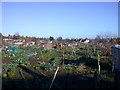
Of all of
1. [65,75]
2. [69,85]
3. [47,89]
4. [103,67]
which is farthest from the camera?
[103,67]

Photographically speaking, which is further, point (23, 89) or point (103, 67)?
point (103, 67)

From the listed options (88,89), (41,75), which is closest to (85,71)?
(41,75)

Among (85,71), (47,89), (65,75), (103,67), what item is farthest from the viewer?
(103,67)

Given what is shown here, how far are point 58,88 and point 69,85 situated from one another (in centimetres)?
49

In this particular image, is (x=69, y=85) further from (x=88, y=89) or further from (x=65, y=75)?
(x=65, y=75)

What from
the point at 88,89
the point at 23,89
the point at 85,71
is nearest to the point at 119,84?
the point at 88,89

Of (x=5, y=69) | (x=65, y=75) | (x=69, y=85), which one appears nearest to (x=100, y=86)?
(x=69, y=85)

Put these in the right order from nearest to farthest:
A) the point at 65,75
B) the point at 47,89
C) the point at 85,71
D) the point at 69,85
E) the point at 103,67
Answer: the point at 47,89, the point at 69,85, the point at 65,75, the point at 85,71, the point at 103,67

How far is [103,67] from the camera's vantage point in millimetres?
7883

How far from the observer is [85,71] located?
7.23 metres

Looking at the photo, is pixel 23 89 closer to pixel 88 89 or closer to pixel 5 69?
pixel 88 89

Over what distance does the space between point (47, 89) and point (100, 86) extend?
1522 millimetres

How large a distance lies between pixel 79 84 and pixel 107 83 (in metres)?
0.85

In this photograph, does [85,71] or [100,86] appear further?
[85,71]
